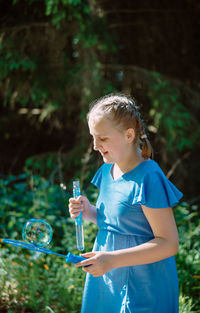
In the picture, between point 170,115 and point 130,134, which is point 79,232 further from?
point 170,115

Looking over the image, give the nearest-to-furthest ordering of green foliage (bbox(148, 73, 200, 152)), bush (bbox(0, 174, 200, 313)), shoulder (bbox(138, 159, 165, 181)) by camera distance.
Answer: shoulder (bbox(138, 159, 165, 181))
bush (bbox(0, 174, 200, 313))
green foliage (bbox(148, 73, 200, 152))

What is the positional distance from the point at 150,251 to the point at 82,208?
412mm

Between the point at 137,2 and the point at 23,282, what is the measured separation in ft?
15.4

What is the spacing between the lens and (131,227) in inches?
56.4

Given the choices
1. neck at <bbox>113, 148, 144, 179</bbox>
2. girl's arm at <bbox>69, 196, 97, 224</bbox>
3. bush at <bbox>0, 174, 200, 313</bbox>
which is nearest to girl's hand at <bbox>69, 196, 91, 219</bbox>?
girl's arm at <bbox>69, 196, 97, 224</bbox>

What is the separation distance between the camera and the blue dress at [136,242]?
138 centimetres

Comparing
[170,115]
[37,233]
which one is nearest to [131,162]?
[37,233]

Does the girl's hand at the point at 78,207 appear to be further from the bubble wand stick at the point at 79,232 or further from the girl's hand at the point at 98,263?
the girl's hand at the point at 98,263

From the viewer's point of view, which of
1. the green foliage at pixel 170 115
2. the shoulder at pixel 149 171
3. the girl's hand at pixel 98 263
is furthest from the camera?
the green foliage at pixel 170 115

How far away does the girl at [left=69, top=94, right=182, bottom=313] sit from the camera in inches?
52.0

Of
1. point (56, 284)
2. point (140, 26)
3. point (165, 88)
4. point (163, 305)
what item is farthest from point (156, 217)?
point (140, 26)

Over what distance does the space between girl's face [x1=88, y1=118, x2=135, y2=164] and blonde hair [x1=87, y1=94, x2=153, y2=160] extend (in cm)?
2

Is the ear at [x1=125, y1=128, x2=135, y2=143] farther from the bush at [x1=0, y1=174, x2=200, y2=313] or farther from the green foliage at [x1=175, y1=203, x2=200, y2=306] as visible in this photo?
the green foliage at [x1=175, y1=203, x2=200, y2=306]

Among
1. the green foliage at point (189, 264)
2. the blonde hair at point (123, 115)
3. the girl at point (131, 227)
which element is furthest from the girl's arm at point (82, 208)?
the green foliage at point (189, 264)
